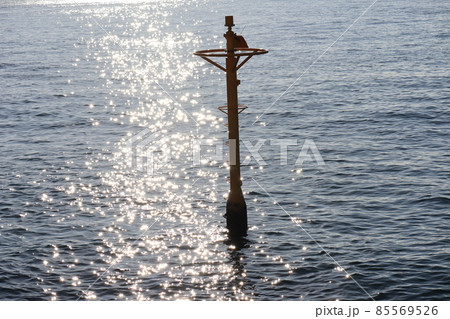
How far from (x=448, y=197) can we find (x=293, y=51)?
6451 cm

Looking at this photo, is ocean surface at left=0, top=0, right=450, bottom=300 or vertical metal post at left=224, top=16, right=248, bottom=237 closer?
ocean surface at left=0, top=0, right=450, bottom=300

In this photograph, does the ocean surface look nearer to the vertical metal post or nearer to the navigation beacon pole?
the vertical metal post

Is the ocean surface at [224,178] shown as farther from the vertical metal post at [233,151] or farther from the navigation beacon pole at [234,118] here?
the navigation beacon pole at [234,118]

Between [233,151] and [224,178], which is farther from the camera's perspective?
[224,178]

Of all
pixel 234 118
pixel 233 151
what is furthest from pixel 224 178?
pixel 234 118

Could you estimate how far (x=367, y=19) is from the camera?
139250 mm

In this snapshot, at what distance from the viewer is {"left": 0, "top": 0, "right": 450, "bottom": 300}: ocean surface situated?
3133 centimetres

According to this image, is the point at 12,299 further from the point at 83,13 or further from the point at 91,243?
the point at 83,13

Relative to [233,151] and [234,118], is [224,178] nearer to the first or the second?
[233,151]

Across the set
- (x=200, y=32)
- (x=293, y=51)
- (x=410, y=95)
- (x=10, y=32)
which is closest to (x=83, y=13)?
(x=10, y=32)

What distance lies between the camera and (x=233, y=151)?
33.7 metres

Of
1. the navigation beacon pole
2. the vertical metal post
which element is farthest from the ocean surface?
the navigation beacon pole

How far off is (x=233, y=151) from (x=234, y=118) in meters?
1.65


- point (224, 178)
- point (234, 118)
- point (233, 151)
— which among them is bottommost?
point (233, 151)
